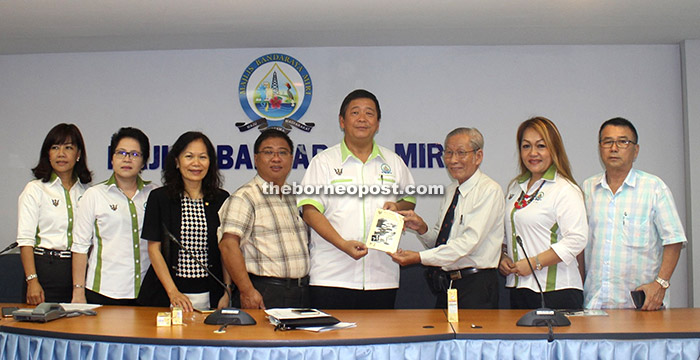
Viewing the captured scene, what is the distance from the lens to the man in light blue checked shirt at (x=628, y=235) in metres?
3.34

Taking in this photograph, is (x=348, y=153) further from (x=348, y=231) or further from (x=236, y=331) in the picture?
(x=236, y=331)

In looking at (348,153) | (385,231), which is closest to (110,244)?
(348,153)

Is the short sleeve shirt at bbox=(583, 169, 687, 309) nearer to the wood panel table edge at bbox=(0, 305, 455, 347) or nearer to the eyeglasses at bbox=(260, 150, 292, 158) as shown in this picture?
the wood panel table edge at bbox=(0, 305, 455, 347)

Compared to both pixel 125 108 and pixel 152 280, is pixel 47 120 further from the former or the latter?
pixel 152 280

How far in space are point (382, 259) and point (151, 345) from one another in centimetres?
155

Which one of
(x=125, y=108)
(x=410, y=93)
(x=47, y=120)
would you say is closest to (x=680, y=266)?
(x=410, y=93)

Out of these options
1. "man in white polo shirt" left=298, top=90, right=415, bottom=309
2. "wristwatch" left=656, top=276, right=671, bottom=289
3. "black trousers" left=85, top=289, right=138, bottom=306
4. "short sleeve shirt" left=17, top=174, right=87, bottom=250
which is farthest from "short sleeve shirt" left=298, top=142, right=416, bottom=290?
"short sleeve shirt" left=17, top=174, right=87, bottom=250

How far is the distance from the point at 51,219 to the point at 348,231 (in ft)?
6.39

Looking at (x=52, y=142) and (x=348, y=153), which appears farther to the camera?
(x=52, y=142)

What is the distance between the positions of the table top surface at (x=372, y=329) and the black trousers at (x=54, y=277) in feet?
3.01

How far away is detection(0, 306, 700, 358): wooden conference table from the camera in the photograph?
2.38 m

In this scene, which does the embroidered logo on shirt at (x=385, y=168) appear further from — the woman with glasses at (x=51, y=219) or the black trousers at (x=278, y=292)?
the woman with glasses at (x=51, y=219)

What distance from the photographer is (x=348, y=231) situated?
352cm

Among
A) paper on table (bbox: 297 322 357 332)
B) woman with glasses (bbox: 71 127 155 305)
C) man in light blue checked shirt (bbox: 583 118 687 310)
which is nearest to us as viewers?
paper on table (bbox: 297 322 357 332)
